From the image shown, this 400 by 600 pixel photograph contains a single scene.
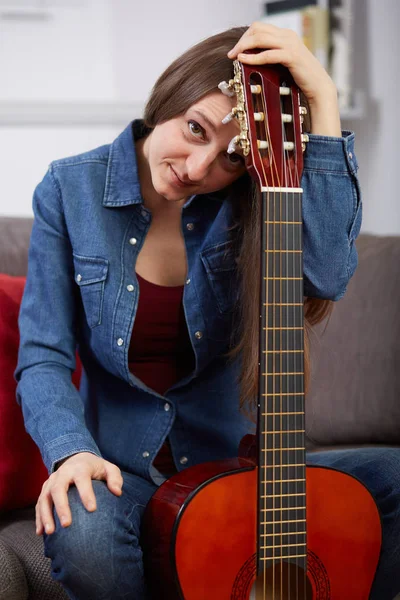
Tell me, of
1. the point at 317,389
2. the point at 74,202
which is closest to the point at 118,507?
the point at 74,202

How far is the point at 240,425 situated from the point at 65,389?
0.35m

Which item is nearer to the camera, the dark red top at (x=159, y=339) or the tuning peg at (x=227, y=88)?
the tuning peg at (x=227, y=88)

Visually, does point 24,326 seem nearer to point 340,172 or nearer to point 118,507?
point 118,507

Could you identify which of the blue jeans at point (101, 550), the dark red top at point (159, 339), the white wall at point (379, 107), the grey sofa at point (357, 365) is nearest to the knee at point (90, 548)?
the blue jeans at point (101, 550)

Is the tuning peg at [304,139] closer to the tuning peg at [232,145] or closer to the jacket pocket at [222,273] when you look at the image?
the tuning peg at [232,145]

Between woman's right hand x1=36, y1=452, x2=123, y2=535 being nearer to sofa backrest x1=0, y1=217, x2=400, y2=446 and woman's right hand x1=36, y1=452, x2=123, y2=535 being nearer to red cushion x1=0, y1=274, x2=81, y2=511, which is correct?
red cushion x1=0, y1=274, x2=81, y2=511

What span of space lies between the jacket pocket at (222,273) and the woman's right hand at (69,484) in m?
0.38

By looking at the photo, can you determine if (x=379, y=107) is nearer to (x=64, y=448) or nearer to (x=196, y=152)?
(x=196, y=152)

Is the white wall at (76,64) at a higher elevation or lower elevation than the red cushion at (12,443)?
higher

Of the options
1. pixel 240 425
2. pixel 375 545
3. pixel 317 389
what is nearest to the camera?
pixel 375 545

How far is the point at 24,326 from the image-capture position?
47.9 inches

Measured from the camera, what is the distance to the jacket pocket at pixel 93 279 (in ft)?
4.06

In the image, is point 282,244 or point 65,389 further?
point 65,389

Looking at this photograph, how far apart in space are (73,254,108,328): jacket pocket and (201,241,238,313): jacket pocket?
0.17 metres
